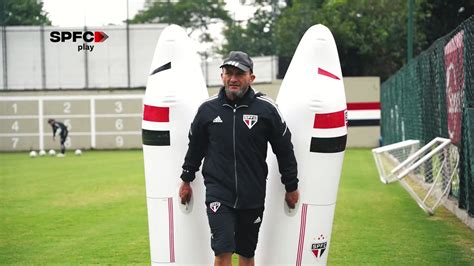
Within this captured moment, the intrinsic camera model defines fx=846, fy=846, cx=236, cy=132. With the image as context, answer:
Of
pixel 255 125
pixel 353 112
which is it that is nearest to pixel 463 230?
pixel 255 125

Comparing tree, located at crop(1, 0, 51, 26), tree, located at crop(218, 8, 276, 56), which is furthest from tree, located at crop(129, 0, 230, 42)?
tree, located at crop(1, 0, 51, 26)

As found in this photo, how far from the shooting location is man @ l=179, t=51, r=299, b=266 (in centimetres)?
635

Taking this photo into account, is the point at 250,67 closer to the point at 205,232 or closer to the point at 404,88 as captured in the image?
the point at 205,232

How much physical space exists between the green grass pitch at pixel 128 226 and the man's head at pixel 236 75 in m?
2.82

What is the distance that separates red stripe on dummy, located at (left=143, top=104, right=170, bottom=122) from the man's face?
749 mm

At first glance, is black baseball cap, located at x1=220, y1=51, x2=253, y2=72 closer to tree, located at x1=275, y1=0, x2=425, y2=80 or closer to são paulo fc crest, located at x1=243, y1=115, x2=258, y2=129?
são paulo fc crest, located at x1=243, y1=115, x2=258, y2=129

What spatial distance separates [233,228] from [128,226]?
207 inches

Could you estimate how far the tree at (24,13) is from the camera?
101 feet

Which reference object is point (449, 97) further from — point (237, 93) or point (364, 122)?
point (364, 122)

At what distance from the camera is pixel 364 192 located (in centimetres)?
1585

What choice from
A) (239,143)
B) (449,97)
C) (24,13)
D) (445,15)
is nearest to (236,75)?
(239,143)

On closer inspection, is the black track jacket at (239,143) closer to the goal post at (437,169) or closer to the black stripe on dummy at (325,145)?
the black stripe on dummy at (325,145)

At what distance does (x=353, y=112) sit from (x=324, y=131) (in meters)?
28.1

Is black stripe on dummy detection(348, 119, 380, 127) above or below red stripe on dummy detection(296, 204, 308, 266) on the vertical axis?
below
